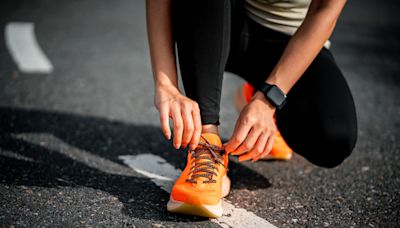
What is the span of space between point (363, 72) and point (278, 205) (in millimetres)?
2423

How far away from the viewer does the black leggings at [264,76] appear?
182 centimetres

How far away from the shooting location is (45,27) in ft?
15.0

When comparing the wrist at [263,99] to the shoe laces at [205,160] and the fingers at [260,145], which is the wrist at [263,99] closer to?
the fingers at [260,145]

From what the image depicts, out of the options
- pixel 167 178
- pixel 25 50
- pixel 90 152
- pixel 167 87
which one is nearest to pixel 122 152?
pixel 90 152

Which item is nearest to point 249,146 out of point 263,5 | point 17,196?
point 263,5

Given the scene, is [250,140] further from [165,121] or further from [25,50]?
[25,50]

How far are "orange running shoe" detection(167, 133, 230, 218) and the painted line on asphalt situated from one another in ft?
0.26

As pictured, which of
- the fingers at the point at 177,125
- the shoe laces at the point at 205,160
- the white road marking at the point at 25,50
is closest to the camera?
the fingers at the point at 177,125

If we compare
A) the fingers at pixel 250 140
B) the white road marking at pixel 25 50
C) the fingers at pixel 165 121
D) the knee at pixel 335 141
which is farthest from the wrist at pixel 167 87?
the white road marking at pixel 25 50

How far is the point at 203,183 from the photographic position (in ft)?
5.64

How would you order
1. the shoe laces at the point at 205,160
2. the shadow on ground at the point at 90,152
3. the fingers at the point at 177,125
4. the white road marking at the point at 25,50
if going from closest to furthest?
the fingers at the point at 177,125 < the shoe laces at the point at 205,160 < the shadow on ground at the point at 90,152 < the white road marking at the point at 25,50

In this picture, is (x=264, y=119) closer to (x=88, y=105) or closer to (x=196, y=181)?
(x=196, y=181)

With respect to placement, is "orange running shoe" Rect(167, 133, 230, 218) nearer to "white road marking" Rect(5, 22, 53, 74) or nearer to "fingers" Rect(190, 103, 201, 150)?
"fingers" Rect(190, 103, 201, 150)

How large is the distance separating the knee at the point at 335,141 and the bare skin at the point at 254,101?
27 cm
